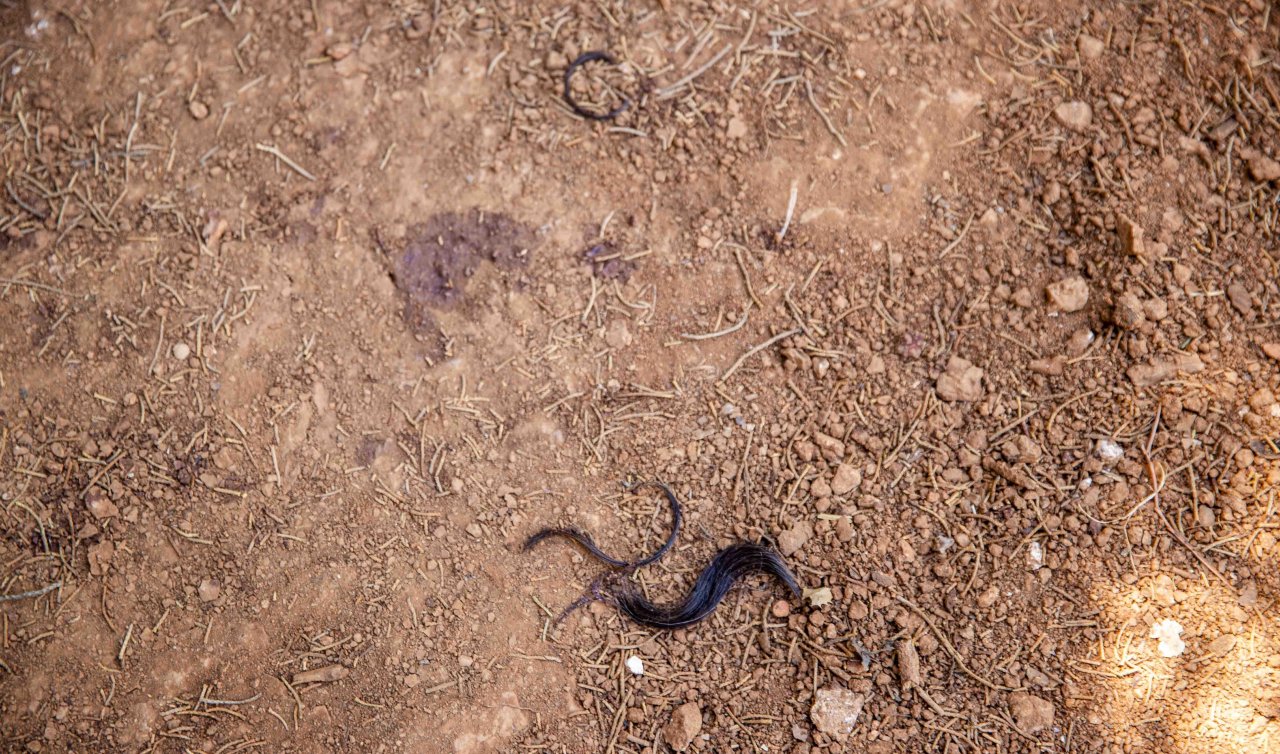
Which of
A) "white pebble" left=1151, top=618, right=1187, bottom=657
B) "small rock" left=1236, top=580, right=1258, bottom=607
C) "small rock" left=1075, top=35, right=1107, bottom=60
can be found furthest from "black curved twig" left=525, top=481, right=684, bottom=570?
"small rock" left=1075, top=35, right=1107, bottom=60

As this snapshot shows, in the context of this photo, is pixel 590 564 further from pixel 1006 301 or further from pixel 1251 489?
pixel 1251 489

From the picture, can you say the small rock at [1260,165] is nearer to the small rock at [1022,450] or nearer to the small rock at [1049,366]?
the small rock at [1049,366]

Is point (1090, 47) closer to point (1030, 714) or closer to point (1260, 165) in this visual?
point (1260, 165)

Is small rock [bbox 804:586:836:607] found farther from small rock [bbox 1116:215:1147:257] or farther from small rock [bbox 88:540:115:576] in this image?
small rock [bbox 88:540:115:576]

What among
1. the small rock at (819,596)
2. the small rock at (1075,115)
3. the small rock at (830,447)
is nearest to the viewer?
the small rock at (819,596)

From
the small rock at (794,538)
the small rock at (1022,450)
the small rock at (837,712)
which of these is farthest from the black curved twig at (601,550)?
the small rock at (1022,450)

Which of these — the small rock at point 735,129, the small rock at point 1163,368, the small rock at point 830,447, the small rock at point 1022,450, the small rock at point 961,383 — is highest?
the small rock at point 735,129

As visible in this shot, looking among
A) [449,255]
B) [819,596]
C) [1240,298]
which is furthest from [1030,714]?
[449,255]
